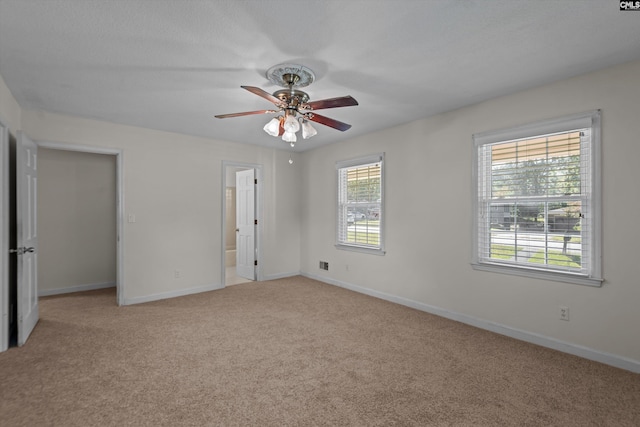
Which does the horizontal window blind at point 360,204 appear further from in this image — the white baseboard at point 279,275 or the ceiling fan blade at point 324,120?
the ceiling fan blade at point 324,120

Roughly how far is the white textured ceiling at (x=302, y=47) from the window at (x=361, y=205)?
1.52 meters

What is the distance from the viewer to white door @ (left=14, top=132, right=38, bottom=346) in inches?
119

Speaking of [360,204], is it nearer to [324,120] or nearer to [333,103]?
[324,120]

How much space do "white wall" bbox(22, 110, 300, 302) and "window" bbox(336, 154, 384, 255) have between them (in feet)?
4.82

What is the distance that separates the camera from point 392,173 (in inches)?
179

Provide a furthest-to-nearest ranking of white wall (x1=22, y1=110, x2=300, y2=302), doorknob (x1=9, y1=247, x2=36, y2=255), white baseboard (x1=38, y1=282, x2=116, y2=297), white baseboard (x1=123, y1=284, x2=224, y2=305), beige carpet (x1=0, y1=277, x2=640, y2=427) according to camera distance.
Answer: white baseboard (x1=38, y1=282, x2=116, y2=297) → white baseboard (x1=123, y1=284, x2=224, y2=305) → white wall (x1=22, y1=110, x2=300, y2=302) → doorknob (x1=9, y1=247, x2=36, y2=255) → beige carpet (x1=0, y1=277, x2=640, y2=427)

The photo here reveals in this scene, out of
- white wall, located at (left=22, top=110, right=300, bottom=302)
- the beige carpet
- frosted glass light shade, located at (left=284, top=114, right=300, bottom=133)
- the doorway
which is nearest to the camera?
the beige carpet

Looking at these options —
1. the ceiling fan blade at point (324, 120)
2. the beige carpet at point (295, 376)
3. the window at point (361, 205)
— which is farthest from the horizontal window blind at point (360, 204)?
the ceiling fan blade at point (324, 120)

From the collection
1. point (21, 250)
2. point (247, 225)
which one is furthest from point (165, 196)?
point (21, 250)

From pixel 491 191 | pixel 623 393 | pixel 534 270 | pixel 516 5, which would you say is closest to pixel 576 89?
pixel 491 191

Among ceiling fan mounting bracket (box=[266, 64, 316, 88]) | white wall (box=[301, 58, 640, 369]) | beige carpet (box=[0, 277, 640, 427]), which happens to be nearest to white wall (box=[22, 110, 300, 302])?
beige carpet (box=[0, 277, 640, 427])

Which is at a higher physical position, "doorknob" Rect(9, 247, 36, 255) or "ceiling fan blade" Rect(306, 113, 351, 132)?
"ceiling fan blade" Rect(306, 113, 351, 132)

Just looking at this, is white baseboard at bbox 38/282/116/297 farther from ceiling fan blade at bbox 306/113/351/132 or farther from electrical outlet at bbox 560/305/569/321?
electrical outlet at bbox 560/305/569/321

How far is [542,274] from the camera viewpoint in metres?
3.07
